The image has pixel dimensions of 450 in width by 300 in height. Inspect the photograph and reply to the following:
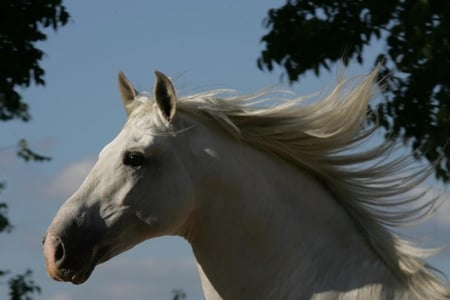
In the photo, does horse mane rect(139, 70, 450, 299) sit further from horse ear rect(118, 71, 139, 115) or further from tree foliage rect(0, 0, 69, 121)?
tree foliage rect(0, 0, 69, 121)

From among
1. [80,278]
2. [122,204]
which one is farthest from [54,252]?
[122,204]

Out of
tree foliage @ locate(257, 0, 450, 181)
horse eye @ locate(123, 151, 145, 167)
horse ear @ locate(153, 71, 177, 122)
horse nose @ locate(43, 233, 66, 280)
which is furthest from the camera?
tree foliage @ locate(257, 0, 450, 181)

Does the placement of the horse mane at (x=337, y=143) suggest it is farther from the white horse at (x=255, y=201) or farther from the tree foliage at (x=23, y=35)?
the tree foliage at (x=23, y=35)

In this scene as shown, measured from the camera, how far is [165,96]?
5.89 metres

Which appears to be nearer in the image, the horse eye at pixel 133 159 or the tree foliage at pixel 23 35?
the horse eye at pixel 133 159

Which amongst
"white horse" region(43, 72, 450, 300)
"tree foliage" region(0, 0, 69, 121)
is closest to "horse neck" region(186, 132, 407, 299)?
"white horse" region(43, 72, 450, 300)

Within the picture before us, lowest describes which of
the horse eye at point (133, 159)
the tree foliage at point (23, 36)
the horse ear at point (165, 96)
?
the tree foliage at point (23, 36)

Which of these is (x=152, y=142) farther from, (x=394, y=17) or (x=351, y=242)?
(x=394, y=17)

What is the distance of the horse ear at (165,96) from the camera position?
5852 mm

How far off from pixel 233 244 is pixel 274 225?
179 mm

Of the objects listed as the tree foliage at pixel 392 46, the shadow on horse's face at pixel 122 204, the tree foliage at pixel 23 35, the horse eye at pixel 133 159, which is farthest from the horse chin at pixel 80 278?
the tree foliage at pixel 23 35

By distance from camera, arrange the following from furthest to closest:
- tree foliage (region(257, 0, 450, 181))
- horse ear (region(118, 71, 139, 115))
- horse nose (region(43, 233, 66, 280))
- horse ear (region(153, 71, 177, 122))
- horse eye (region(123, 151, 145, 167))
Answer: tree foliage (region(257, 0, 450, 181)) < horse ear (region(118, 71, 139, 115)) < horse ear (region(153, 71, 177, 122)) < horse eye (region(123, 151, 145, 167)) < horse nose (region(43, 233, 66, 280))

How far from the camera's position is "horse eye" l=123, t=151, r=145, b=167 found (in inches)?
226

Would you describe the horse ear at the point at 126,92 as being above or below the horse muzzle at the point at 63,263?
above
